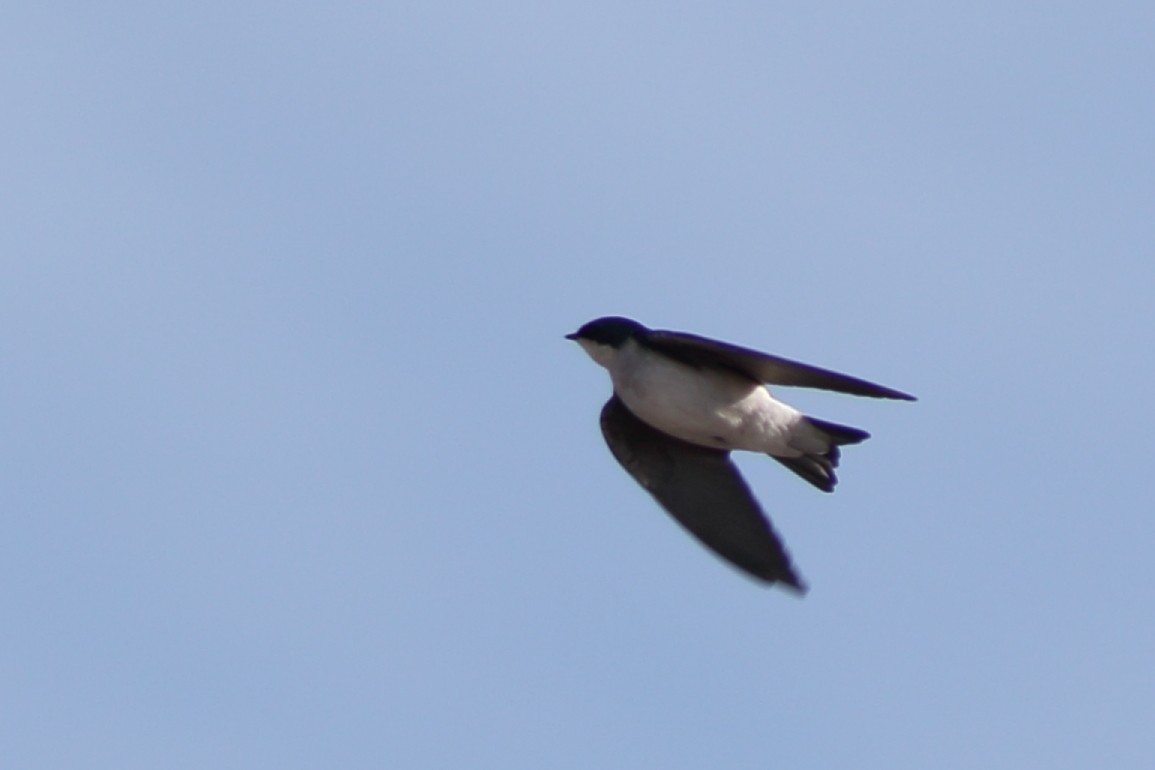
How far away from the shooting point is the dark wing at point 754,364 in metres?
9.87

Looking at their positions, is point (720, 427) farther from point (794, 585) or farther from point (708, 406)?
point (794, 585)

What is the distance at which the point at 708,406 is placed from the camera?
10.9 m

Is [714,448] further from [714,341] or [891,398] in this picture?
[891,398]

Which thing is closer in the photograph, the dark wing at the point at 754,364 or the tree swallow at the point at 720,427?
the dark wing at the point at 754,364

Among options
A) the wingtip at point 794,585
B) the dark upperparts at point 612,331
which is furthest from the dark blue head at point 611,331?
the wingtip at point 794,585

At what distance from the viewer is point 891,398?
9.52m

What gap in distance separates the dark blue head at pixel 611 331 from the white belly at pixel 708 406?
0.26 metres

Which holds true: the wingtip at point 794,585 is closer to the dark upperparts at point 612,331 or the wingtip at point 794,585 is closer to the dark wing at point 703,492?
the dark wing at point 703,492

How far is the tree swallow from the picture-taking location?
10.9m

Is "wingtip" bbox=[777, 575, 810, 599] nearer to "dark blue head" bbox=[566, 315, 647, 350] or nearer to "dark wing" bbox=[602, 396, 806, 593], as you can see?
"dark wing" bbox=[602, 396, 806, 593]

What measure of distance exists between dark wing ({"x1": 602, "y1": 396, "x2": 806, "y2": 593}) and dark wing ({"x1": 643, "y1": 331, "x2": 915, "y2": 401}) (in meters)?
0.66

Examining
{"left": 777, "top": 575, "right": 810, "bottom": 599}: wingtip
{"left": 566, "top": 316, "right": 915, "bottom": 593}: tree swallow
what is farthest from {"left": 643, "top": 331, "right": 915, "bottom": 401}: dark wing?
{"left": 777, "top": 575, "right": 810, "bottom": 599}: wingtip

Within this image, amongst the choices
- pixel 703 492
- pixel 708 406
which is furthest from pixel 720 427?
pixel 703 492

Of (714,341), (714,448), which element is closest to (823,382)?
(714,341)
